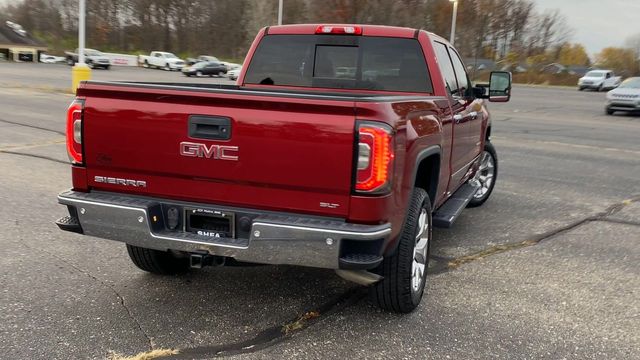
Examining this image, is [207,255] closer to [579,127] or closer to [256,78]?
[256,78]

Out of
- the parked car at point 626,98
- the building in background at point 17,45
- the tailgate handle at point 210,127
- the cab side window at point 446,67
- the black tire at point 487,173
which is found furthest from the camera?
the building in background at point 17,45

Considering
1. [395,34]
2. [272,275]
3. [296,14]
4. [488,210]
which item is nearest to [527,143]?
[488,210]

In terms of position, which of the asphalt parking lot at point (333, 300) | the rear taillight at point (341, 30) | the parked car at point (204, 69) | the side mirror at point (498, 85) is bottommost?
the asphalt parking lot at point (333, 300)

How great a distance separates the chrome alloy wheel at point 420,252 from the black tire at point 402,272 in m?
0.05

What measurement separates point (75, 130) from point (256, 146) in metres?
1.25

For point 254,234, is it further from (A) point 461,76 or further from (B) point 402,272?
(A) point 461,76

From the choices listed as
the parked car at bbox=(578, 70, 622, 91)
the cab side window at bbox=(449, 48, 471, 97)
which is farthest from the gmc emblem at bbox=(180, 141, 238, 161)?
the parked car at bbox=(578, 70, 622, 91)

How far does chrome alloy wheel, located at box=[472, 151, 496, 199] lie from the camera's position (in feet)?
23.5

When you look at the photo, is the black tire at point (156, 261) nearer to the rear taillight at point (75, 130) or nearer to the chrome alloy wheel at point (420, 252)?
the rear taillight at point (75, 130)

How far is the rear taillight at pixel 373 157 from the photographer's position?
3.06m

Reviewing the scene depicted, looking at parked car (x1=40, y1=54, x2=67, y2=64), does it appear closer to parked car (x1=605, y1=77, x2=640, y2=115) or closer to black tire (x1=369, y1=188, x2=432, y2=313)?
parked car (x1=605, y1=77, x2=640, y2=115)

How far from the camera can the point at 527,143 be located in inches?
543

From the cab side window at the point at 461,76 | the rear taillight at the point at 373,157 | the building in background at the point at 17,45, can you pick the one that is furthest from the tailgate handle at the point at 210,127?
the building in background at the point at 17,45

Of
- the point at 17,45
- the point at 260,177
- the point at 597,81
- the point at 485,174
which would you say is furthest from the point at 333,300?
the point at 17,45
